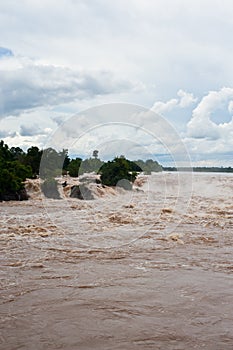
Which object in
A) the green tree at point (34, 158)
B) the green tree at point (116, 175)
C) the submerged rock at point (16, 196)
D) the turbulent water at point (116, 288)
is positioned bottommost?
the turbulent water at point (116, 288)

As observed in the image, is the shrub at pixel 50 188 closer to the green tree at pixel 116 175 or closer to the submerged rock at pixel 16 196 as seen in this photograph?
the submerged rock at pixel 16 196

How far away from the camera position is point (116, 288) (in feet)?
20.8

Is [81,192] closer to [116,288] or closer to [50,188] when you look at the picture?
[50,188]

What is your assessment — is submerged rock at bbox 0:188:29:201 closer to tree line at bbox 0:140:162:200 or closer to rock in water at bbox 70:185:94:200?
tree line at bbox 0:140:162:200

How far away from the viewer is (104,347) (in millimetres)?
4203

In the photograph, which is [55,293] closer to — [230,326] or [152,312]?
[152,312]

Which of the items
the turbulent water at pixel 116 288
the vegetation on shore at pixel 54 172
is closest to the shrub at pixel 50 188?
the vegetation on shore at pixel 54 172

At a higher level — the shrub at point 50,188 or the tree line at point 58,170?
the tree line at point 58,170

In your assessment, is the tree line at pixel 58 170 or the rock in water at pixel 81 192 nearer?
the tree line at pixel 58 170

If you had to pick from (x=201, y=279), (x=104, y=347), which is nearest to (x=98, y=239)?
(x=201, y=279)

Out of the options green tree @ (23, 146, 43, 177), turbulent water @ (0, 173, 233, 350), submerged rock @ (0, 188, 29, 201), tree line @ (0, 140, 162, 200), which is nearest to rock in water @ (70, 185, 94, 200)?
tree line @ (0, 140, 162, 200)

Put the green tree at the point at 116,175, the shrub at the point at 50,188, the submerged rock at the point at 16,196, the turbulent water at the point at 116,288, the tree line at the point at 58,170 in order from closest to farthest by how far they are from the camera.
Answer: the turbulent water at the point at 116,288 < the tree line at the point at 58,170 < the green tree at the point at 116,175 < the submerged rock at the point at 16,196 < the shrub at the point at 50,188

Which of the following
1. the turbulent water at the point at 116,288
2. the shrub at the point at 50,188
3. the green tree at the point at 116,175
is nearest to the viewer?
the turbulent water at the point at 116,288

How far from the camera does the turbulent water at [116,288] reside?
4473mm
